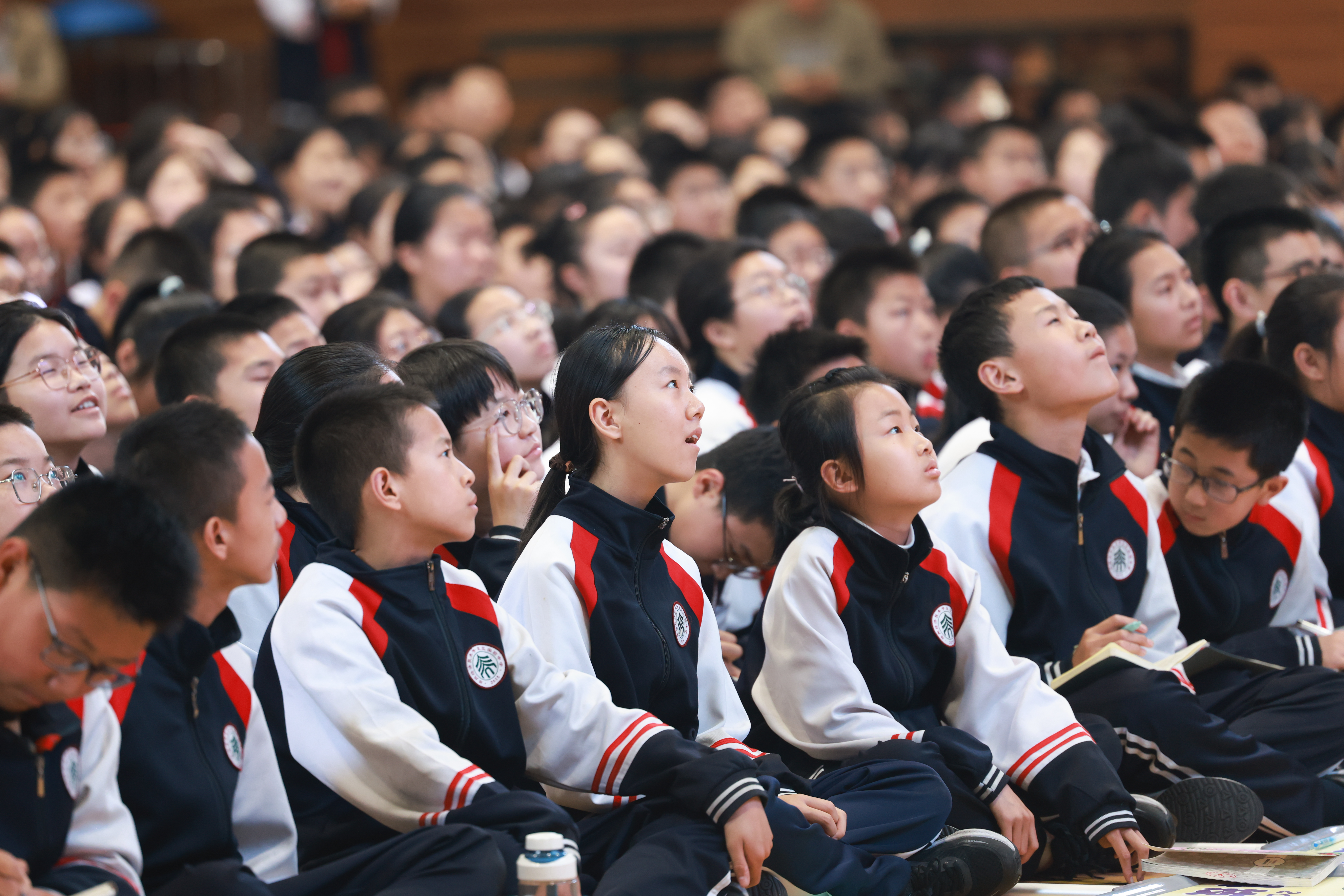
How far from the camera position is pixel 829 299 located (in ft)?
11.0

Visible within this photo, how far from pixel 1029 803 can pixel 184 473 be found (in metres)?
1.26

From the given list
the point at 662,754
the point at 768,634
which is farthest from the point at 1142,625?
the point at 662,754

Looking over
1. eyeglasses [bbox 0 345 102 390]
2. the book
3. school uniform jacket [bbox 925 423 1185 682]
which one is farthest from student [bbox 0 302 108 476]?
the book

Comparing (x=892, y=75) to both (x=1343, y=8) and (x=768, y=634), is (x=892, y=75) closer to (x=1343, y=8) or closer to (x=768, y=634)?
(x=1343, y=8)

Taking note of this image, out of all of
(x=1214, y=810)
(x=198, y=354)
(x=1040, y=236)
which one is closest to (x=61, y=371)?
(x=198, y=354)

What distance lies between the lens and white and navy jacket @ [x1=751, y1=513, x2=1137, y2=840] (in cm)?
199

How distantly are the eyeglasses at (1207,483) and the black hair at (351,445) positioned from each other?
1.32 metres

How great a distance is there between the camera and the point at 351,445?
1.77m

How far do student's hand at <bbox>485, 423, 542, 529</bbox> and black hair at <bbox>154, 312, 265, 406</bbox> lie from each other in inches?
22.6

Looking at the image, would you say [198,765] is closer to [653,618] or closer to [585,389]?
[653,618]

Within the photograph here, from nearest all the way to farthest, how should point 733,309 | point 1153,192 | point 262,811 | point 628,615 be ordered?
point 262,811 < point 628,615 < point 733,309 < point 1153,192

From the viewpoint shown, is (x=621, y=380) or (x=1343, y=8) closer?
(x=621, y=380)

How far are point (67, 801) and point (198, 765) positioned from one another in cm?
16

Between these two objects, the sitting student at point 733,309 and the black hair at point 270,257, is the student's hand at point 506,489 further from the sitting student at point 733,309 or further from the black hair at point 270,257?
the black hair at point 270,257
